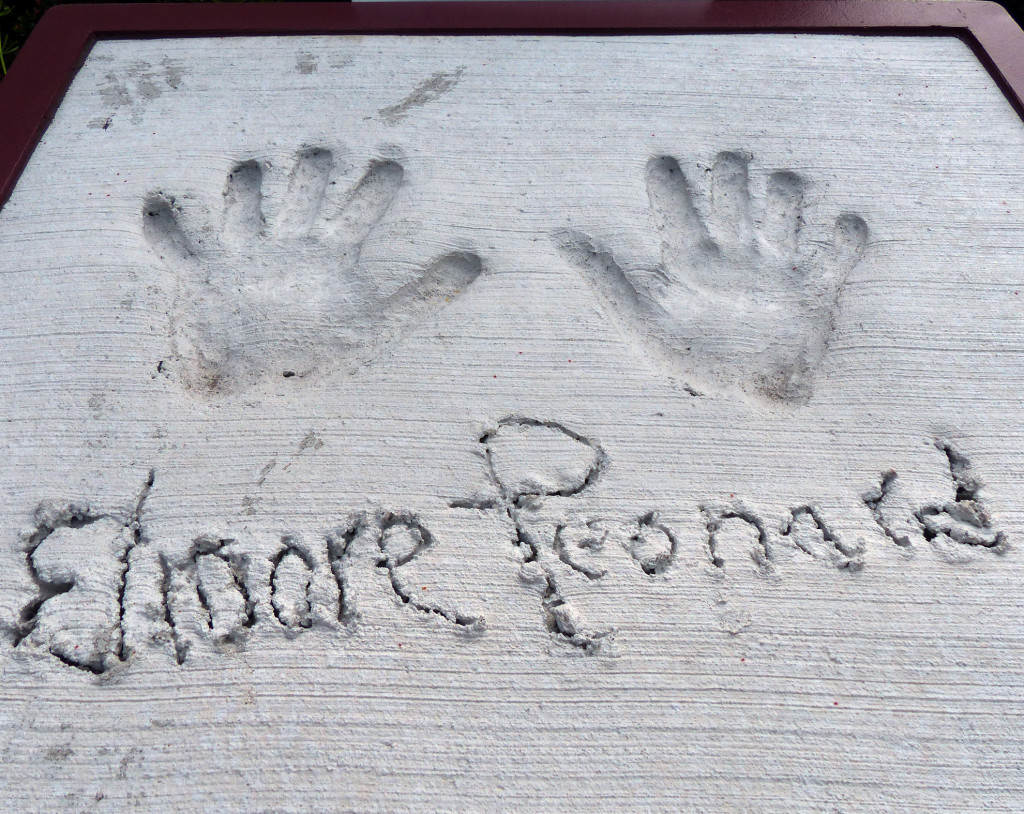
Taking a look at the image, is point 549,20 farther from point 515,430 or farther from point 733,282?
point 515,430

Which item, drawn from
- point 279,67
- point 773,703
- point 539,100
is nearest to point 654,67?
point 539,100

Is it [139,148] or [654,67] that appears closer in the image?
[139,148]

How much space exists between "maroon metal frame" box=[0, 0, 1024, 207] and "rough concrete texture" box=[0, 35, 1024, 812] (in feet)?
0.15

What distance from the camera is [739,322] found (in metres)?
1.22

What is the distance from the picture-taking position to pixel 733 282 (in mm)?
1271

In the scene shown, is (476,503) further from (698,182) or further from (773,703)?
(698,182)

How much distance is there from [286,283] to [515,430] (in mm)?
488

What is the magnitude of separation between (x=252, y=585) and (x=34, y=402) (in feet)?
1.54

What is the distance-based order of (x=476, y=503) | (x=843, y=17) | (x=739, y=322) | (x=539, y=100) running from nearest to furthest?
(x=476, y=503) → (x=739, y=322) → (x=539, y=100) → (x=843, y=17)

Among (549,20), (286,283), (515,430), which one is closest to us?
(515,430)
